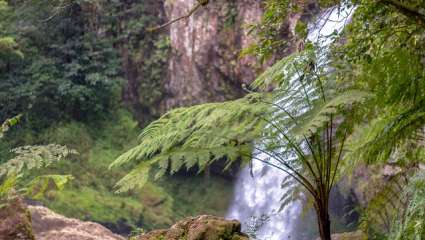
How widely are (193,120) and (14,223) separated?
5.73 feet

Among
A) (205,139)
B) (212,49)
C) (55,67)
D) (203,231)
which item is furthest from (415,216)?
(55,67)

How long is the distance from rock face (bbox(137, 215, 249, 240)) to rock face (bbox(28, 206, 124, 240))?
2.29 metres

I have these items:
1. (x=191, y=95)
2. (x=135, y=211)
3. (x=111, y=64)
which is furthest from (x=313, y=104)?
(x=111, y=64)

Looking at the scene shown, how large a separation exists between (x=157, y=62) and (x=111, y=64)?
3.43 feet

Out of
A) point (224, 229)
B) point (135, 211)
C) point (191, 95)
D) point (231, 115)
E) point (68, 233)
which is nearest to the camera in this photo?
point (231, 115)

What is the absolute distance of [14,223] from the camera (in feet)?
12.4

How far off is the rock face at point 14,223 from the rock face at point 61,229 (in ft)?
4.01

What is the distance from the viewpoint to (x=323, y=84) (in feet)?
8.67

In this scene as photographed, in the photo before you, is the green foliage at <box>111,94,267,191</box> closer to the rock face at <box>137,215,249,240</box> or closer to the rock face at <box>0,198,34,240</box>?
the rock face at <box>137,215,249,240</box>

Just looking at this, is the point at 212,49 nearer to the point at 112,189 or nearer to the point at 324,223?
the point at 112,189

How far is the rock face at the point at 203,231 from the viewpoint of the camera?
9.34 ft

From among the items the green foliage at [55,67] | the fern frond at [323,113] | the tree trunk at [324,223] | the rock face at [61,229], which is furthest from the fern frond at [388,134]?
the green foliage at [55,67]

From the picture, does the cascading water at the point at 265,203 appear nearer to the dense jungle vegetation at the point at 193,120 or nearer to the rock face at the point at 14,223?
the dense jungle vegetation at the point at 193,120

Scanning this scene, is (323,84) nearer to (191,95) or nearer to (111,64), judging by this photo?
(191,95)
